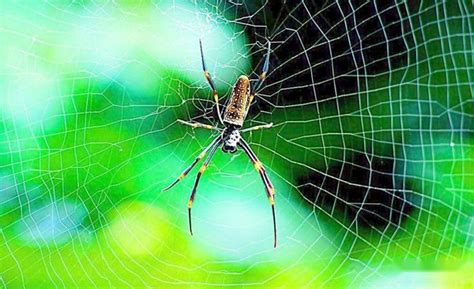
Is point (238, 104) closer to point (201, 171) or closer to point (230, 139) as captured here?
point (230, 139)

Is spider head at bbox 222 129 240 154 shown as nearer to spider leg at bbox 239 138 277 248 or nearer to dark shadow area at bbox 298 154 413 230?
spider leg at bbox 239 138 277 248

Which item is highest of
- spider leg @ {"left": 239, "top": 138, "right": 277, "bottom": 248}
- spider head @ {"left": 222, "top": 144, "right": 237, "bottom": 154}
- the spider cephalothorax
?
the spider cephalothorax

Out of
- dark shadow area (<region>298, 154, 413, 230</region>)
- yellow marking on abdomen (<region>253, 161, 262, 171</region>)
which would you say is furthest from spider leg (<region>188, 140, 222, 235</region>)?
dark shadow area (<region>298, 154, 413, 230</region>)

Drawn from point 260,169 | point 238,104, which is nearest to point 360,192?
point 260,169

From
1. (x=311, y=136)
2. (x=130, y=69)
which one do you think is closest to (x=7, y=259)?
(x=130, y=69)

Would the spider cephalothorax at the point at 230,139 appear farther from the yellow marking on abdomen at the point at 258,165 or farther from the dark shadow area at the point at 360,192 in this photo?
the dark shadow area at the point at 360,192

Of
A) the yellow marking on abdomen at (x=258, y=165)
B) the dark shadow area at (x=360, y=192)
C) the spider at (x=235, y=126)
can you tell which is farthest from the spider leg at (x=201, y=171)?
the dark shadow area at (x=360, y=192)

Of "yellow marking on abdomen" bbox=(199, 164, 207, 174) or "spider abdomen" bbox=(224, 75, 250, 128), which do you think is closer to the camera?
"spider abdomen" bbox=(224, 75, 250, 128)
